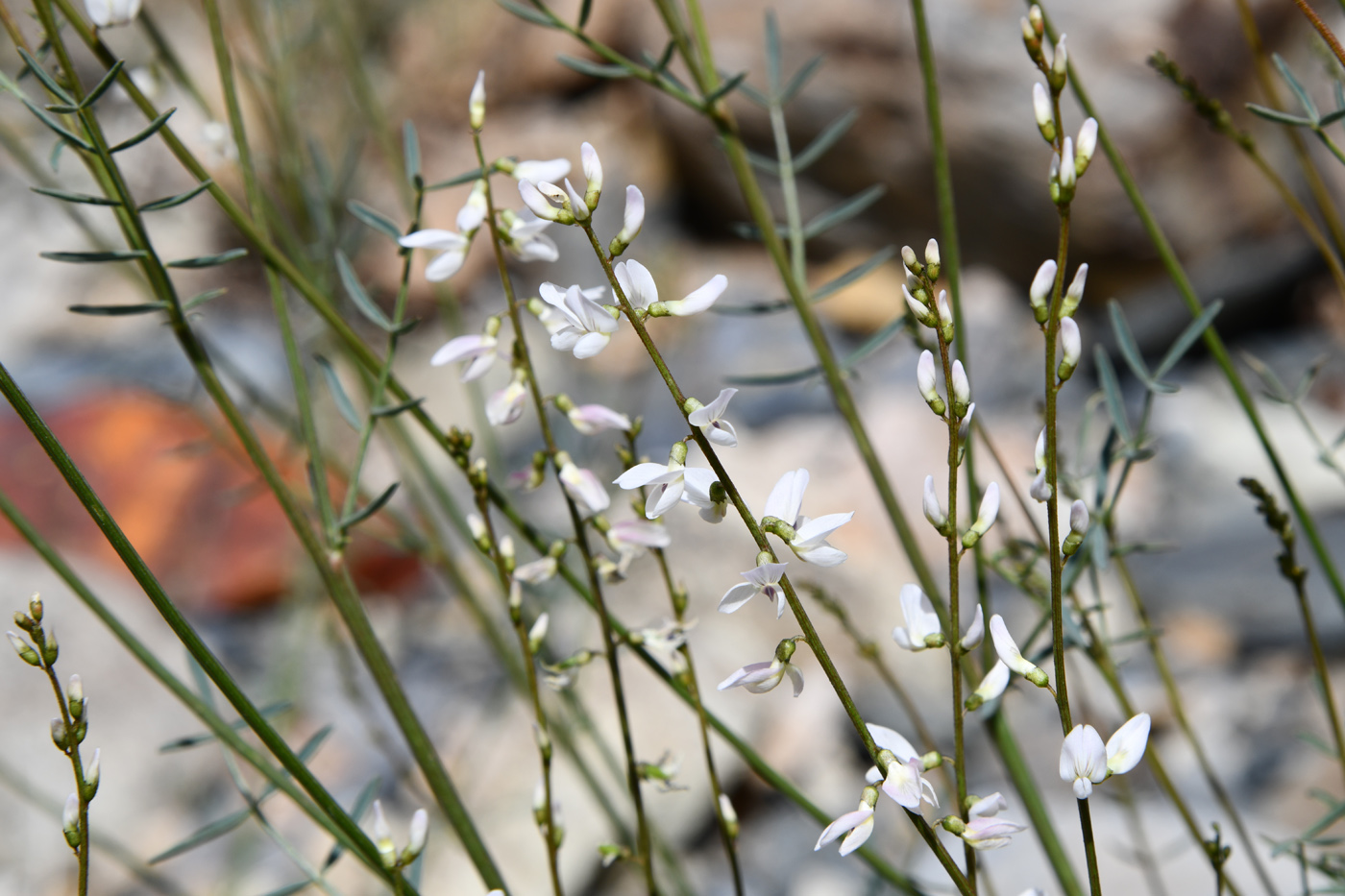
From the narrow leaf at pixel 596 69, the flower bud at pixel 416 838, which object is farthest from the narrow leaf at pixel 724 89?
the flower bud at pixel 416 838

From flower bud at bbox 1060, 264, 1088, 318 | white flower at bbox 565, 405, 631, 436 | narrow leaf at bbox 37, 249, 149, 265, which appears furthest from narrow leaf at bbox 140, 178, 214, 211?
flower bud at bbox 1060, 264, 1088, 318

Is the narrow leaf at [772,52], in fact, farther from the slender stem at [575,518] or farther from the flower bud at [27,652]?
the flower bud at [27,652]

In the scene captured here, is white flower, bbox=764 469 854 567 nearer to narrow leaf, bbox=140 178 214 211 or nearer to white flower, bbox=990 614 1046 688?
white flower, bbox=990 614 1046 688

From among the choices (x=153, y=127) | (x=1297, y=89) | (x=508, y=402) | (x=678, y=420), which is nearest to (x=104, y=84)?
(x=153, y=127)

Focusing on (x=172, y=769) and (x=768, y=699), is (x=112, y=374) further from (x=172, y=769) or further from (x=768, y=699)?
(x=768, y=699)

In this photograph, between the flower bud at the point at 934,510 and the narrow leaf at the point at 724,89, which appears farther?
the narrow leaf at the point at 724,89

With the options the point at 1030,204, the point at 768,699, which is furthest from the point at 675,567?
the point at 1030,204
